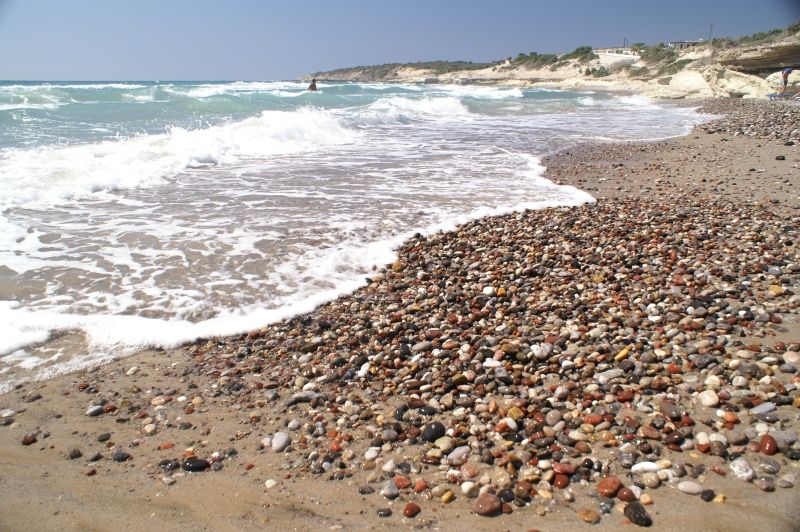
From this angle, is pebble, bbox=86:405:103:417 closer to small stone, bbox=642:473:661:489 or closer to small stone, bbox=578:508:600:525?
small stone, bbox=578:508:600:525

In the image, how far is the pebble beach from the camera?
214cm

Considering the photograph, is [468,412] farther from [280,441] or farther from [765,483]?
[765,483]

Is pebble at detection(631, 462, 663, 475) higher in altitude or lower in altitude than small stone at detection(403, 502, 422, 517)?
higher

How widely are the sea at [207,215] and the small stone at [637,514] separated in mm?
3027

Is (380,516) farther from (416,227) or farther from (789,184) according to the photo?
(789,184)

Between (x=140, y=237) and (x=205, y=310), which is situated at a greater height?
(x=140, y=237)

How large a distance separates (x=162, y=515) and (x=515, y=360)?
85.4 inches

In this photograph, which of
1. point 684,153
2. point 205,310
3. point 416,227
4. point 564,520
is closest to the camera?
point 564,520

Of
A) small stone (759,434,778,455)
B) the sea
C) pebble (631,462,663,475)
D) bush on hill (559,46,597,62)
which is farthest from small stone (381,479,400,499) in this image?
bush on hill (559,46,597,62)

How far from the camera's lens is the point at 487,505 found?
2115 mm

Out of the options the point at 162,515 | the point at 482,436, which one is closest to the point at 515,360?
the point at 482,436

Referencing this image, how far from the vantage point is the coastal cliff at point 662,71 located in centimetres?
3016

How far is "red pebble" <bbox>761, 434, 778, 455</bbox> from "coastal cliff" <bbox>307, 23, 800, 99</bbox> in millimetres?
33046

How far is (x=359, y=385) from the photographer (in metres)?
3.23
